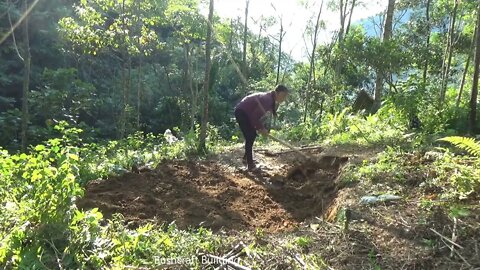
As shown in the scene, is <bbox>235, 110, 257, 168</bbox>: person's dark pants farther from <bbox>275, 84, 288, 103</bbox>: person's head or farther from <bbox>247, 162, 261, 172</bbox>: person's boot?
<bbox>275, 84, 288, 103</bbox>: person's head

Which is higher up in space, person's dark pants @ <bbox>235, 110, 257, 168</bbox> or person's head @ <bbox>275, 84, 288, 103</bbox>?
person's head @ <bbox>275, 84, 288, 103</bbox>

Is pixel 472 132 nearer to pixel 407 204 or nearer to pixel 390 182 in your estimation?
pixel 390 182

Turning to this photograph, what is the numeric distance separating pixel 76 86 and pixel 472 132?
53.1ft

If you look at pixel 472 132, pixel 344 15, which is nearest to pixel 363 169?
pixel 472 132

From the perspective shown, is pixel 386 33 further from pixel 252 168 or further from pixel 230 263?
pixel 230 263

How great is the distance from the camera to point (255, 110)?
6387 millimetres

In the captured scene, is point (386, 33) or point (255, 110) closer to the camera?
point (255, 110)

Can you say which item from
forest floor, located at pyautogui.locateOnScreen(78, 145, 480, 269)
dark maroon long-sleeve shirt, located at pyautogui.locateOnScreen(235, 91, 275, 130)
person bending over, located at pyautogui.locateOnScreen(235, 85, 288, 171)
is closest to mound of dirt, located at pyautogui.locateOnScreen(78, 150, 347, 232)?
forest floor, located at pyautogui.locateOnScreen(78, 145, 480, 269)

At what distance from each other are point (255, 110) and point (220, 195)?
5.82 ft

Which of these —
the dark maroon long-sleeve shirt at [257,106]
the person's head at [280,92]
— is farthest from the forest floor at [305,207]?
the person's head at [280,92]

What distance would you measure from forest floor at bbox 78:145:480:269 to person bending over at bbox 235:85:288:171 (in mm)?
566

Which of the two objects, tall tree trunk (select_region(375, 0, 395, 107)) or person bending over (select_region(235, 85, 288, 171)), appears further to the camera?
tall tree trunk (select_region(375, 0, 395, 107))

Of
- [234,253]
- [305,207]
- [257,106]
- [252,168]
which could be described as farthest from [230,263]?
[257,106]

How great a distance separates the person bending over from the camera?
632 centimetres
